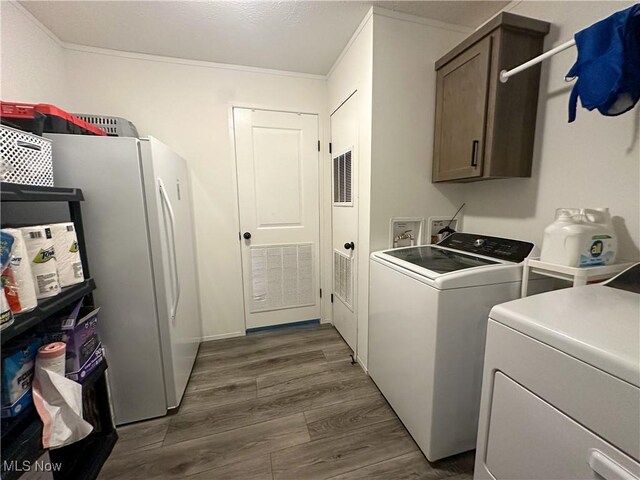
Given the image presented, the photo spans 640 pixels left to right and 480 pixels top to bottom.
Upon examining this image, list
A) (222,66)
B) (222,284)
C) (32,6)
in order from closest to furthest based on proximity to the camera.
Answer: (32,6) → (222,66) → (222,284)

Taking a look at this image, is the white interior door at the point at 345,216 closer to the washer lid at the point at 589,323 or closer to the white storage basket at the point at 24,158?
the washer lid at the point at 589,323

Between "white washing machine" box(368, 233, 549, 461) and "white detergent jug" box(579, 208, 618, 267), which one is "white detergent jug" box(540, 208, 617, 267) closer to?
"white detergent jug" box(579, 208, 618, 267)

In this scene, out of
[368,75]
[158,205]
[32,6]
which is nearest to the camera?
[158,205]

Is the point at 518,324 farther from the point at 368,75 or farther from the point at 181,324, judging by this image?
the point at 181,324

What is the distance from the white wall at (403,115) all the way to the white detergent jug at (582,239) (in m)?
0.82

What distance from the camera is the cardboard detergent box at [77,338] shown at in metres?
1.08

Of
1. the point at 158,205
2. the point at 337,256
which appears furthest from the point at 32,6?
the point at 337,256

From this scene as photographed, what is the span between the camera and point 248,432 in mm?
1455

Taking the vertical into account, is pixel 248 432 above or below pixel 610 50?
below

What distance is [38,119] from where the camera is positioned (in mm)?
1118

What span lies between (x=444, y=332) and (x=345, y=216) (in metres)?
1.25

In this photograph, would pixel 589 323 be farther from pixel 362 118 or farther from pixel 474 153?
pixel 362 118

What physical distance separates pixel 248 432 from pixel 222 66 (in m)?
2.76

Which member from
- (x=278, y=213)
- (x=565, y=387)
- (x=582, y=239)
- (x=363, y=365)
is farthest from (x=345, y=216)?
(x=565, y=387)
